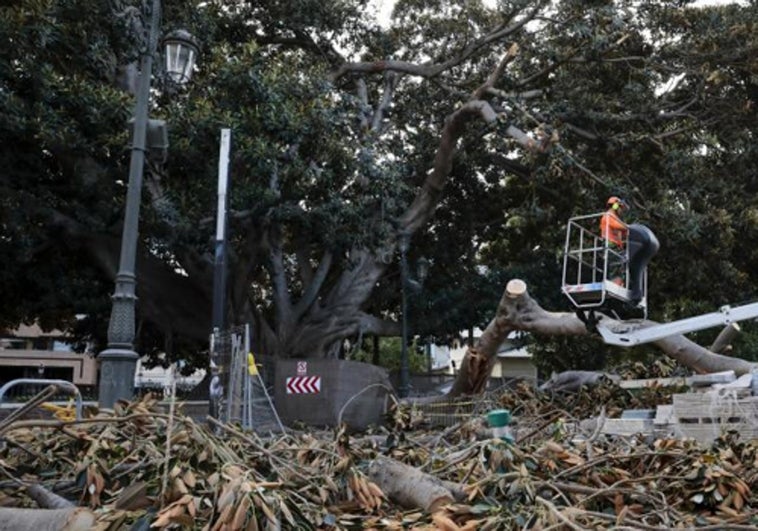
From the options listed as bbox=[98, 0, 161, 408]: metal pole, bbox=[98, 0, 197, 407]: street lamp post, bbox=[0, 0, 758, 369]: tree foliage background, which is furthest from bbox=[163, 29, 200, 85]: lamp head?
bbox=[0, 0, 758, 369]: tree foliage background

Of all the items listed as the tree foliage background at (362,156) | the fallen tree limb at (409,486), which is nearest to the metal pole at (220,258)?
the tree foliage background at (362,156)

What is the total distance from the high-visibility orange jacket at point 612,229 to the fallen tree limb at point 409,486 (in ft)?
22.1

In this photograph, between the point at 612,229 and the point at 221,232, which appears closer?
the point at 612,229

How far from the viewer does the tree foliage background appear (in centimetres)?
1413

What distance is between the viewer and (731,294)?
1948cm

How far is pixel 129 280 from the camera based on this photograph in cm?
846

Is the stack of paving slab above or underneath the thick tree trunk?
underneath

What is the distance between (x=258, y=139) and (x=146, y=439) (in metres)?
10.9

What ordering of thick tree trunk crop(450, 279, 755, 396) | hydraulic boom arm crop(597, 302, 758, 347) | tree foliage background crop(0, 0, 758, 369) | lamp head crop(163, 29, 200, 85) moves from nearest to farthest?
lamp head crop(163, 29, 200, 85)
hydraulic boom arm crop(597, 302, 758, 347)
thick tree trunk crop(450, 279, 755, 396)
tree foliage background crop(0, 0, 758, 369)

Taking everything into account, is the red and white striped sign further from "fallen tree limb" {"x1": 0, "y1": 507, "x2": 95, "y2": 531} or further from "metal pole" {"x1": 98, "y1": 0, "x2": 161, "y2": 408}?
"fallen tree limb" {"x1": 0, "y1": 507, "x2": 95, "y2": 531}

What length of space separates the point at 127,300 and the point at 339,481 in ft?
19.0

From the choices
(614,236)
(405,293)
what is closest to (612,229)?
(614,236)

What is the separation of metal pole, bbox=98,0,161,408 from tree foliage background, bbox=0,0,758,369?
3.74 meters

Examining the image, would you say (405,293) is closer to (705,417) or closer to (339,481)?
(705,417)
